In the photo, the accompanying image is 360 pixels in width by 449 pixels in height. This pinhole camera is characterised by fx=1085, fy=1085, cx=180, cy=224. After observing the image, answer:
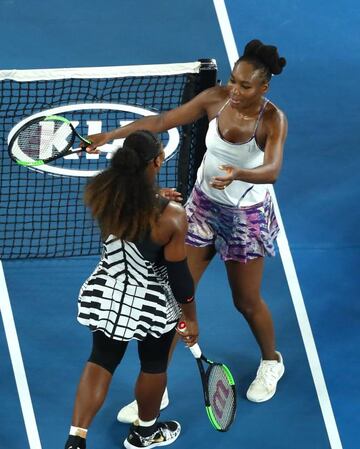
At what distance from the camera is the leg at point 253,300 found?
7074mm

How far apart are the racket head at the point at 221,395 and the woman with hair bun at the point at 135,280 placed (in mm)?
305

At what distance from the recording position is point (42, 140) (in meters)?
7.74

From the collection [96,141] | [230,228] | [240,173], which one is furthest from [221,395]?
[96,141]

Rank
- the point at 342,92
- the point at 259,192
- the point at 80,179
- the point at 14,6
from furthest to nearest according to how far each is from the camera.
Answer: the point at 14,6 → the point at 342,92 → the point at 80,179 → the point at 259,192

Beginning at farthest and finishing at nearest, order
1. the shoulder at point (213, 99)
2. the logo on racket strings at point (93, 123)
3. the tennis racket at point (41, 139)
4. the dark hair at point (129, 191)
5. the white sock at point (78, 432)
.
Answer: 1. the logo on racket strings at point (93, 123)
2. the tennis racket at point (41, 139)
3. the shoulder at point (213, 99)
4. the white sock at point (78, 432)
5. the dark hair at point (129, 191)

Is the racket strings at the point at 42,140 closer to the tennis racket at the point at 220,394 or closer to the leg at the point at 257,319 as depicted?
the leg at the point at 257,319

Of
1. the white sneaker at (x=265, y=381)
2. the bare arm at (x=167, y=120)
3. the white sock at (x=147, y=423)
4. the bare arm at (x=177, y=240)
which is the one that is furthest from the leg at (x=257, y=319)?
the bare arm at (x=177, y=240)

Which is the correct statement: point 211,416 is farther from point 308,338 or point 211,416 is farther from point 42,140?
point 42,140

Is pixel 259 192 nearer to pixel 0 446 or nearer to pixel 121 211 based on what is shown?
pixel 121 211

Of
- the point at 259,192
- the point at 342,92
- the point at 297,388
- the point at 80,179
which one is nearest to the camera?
the point at 259,192

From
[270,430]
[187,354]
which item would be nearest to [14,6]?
[187,354]

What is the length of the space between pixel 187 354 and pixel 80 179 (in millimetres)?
2041

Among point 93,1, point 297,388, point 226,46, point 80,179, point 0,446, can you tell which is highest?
point 93,1

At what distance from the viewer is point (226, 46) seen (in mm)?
10805
